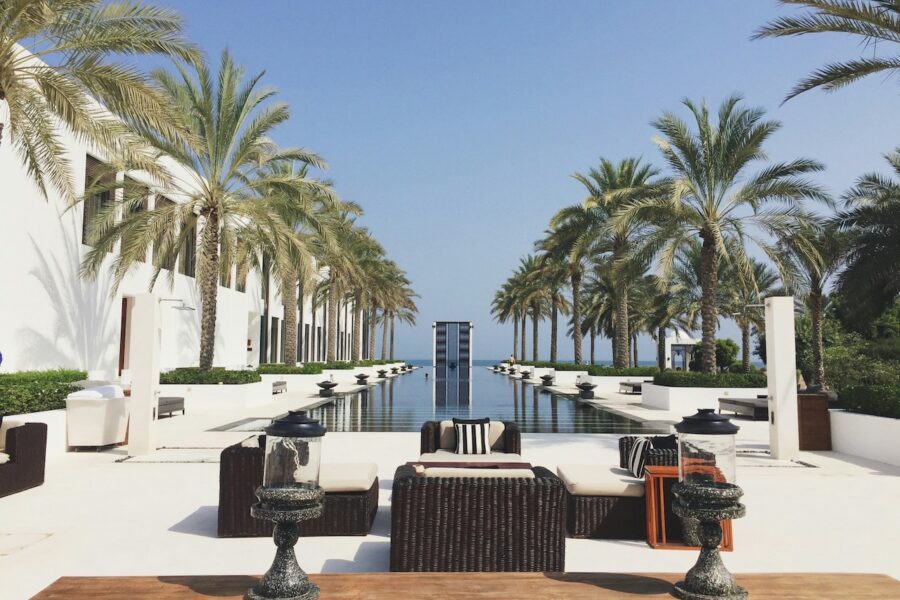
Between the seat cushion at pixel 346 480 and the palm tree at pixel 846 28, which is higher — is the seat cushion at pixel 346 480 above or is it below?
below

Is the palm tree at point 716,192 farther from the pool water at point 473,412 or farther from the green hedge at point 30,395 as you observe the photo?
the green hedge at point 30,395

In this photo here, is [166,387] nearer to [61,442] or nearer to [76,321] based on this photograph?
[76,321]

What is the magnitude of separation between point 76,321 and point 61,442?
8571mm

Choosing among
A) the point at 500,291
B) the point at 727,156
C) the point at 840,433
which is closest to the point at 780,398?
the point at 840,433

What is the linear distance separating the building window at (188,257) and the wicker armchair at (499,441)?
19687 mm

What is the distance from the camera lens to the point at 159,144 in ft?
50.4

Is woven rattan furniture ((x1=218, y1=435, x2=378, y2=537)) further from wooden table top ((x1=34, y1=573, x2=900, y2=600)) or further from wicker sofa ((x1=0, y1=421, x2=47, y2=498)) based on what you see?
wicker sofa ((x1=0, y1=421, x2=47, y2=498))

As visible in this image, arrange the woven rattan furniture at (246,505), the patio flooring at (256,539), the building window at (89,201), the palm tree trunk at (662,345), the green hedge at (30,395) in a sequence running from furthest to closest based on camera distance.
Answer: the palm tree trunk at (662,345) → the building window at (89,201) → the green hedge at (30,395) → the woven rattan furniture at (246,505) → the patio flooring at (256,539)

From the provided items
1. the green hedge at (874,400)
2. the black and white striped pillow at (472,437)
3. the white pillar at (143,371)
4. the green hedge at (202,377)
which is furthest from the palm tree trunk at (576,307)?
the black and white striped pillow at (472,437)

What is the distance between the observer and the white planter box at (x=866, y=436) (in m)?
9.21

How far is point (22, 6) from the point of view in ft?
26.6

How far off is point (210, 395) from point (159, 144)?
6442 millimetres

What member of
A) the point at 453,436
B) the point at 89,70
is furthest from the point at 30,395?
the point at 453,436

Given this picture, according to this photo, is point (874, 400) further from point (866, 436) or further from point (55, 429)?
point (55, 429)
